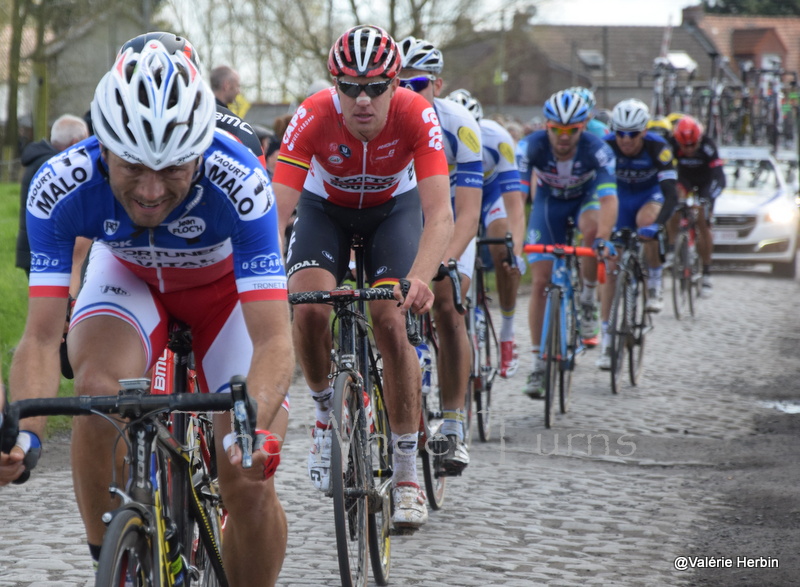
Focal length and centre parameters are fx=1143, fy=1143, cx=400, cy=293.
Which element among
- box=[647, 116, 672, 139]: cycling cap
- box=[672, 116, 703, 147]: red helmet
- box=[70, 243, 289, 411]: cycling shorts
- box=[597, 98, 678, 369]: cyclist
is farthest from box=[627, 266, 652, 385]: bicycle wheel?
box=[70, 243, 289, 411]: cycling shorts

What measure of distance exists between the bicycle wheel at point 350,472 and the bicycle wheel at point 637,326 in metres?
5.76

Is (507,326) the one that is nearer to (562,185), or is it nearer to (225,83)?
(562,185)

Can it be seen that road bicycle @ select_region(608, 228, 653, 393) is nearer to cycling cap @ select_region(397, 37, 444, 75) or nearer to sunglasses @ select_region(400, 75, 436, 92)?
cycling cap @ select_region(397, 37, 444, 75)

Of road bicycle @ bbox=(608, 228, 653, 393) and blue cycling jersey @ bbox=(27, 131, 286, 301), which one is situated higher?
blue cycling jersey @ bbox=(27, 131, 286, 301)

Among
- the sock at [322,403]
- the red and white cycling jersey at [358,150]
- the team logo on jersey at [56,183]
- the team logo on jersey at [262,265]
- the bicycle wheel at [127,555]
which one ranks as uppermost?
the red and white cycling jersey at [358,150]

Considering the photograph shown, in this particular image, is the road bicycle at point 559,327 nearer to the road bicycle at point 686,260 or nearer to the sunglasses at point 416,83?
the sunglasses at point 416,83

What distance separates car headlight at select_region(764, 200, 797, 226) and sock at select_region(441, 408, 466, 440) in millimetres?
13710

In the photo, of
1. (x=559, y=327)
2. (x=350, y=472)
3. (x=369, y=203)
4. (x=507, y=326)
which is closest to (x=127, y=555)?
(x=350, y=472)

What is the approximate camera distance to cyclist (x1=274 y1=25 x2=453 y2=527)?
199 inches

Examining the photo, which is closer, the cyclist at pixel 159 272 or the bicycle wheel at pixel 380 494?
the cyclist at pixel 159 272

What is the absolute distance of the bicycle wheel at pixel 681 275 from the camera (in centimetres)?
1452

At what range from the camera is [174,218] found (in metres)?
3.46

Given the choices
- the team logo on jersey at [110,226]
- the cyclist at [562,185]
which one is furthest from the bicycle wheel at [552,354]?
the team logo on jersey at [110,226]

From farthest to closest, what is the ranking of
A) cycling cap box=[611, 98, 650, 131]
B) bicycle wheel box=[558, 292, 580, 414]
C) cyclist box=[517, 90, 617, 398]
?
cycling cap box=[611, 98, 650, 131]
cyclist box=[517, 90, 617, 398]
bicycle wheel box=[558, 292, 580, 414]
